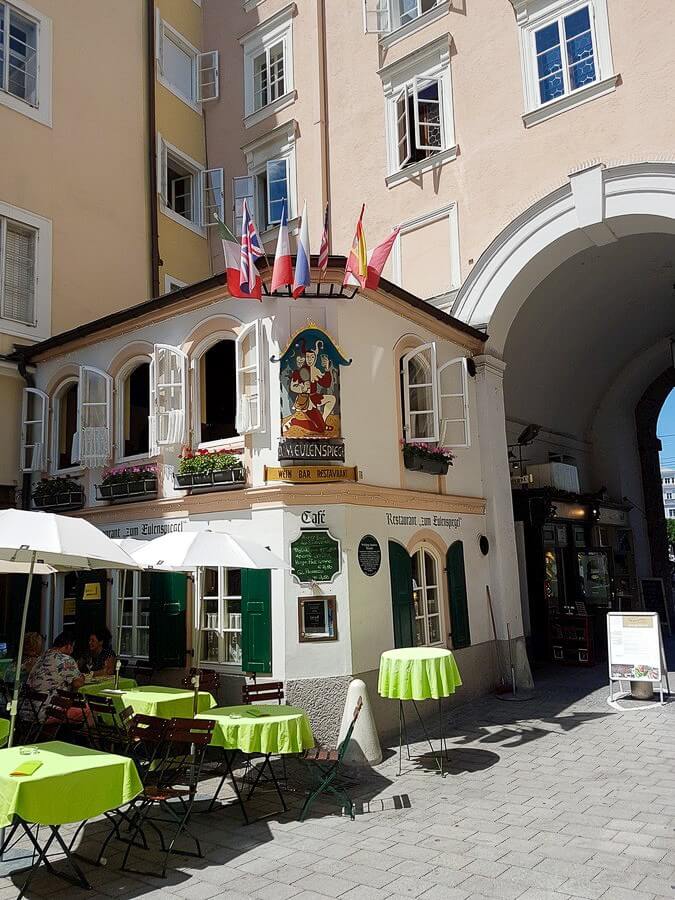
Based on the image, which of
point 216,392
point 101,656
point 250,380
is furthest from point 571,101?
point 101,656

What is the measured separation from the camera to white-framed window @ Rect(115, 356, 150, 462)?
12.3m

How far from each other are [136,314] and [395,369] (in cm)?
417

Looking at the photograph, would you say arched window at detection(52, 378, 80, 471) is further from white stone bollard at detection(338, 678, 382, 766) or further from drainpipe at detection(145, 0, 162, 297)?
white stone bollard at detection(338, 678, 382, 766)

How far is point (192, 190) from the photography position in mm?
19516

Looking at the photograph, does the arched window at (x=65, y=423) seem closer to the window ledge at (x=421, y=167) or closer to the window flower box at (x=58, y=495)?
the window flower box at (x=58, y=495)

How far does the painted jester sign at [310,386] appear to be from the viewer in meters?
9.91

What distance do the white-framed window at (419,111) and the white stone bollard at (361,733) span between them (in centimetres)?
1049

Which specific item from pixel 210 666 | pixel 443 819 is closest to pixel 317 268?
pixel 210 666

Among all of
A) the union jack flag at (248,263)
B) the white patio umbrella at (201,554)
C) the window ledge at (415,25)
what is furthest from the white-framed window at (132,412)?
the window ledge at (415,25)

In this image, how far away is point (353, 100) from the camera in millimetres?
16500

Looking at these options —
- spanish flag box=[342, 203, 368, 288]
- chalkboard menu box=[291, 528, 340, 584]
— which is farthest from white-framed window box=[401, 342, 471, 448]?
chalkboard menu box=[291, 528, 340, 584]

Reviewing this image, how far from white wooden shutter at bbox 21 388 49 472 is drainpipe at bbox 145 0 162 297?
181 inches

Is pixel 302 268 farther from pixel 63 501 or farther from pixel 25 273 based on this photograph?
pixel 25 273

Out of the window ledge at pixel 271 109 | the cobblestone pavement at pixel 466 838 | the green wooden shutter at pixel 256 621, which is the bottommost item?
the cobblestone pavement at pixel 466 838
